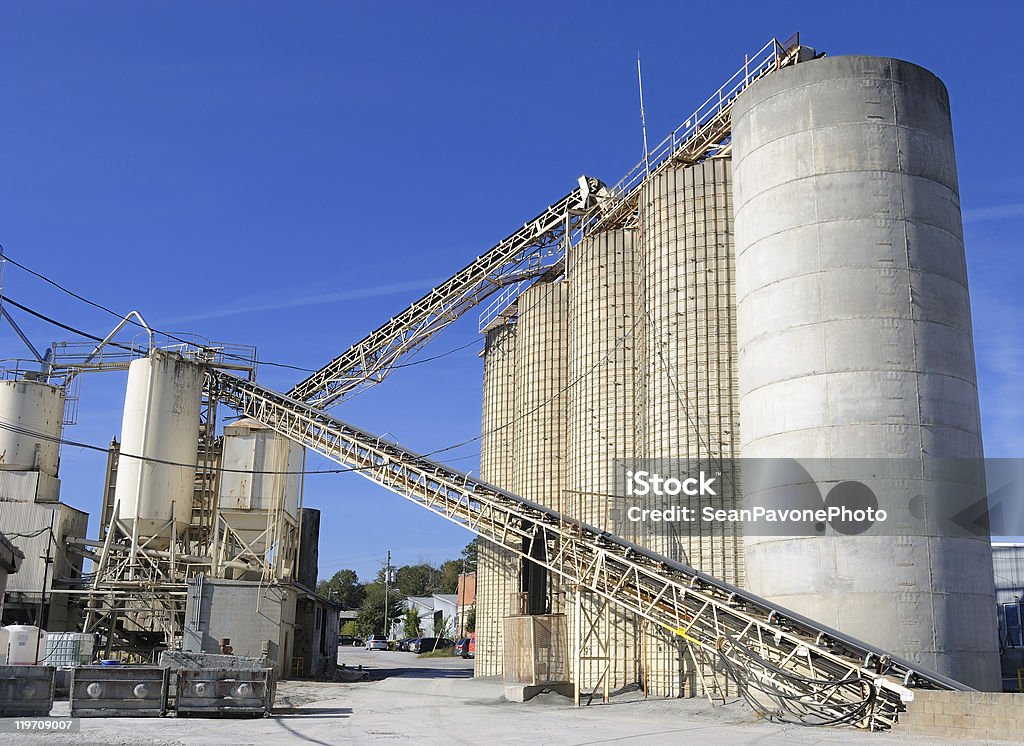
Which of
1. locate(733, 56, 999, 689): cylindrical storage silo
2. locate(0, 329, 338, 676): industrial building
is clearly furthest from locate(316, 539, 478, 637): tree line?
locate(733, 56, 999, 689): cylindrical storage silo

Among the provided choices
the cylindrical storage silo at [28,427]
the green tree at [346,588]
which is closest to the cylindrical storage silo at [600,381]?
the cylindrical storage silo at [28,427]

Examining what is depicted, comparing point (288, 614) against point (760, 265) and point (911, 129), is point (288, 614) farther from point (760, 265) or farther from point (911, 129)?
point (911, 129)

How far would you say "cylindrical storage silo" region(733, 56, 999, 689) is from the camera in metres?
25.5

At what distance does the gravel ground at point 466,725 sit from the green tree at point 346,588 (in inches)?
4484

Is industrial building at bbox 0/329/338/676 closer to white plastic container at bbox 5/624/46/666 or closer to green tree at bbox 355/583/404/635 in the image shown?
white plastic container at bbox 5/624/46/666

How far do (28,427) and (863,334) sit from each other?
3454 cm

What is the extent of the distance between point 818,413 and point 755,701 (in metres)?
7.66

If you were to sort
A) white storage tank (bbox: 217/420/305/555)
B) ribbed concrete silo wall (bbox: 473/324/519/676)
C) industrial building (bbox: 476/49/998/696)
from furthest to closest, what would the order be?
white storage tank (bbox: 217/420/305/555), ribbed concrete silo wall (bbox: 473/324/519/676), industrial building (bbox: 476/49/998/696)

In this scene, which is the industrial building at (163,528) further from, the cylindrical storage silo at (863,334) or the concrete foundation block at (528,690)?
the cylindrical storage silo at (863,334)

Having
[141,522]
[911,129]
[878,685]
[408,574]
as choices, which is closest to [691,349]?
[911,129]

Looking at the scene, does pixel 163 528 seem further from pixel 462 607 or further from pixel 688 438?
pixel 462 607

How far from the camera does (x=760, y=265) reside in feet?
94.9

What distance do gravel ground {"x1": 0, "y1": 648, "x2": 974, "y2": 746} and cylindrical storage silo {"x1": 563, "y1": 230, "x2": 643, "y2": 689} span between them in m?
5.17

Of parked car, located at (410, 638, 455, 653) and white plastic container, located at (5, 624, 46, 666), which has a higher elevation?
white plastic container, located at (5, 624, 46, 666)
